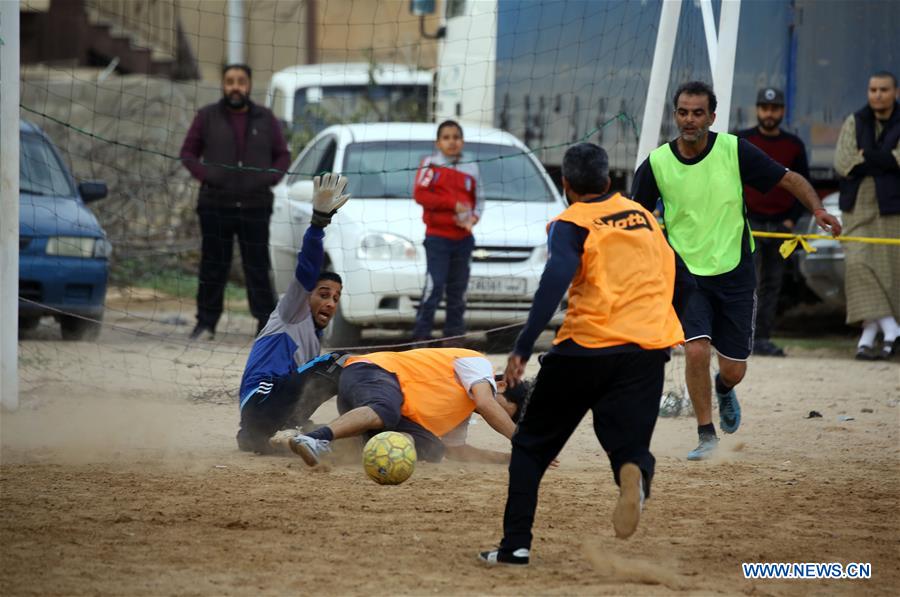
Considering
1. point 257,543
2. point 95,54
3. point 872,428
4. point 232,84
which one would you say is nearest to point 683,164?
point 872,428

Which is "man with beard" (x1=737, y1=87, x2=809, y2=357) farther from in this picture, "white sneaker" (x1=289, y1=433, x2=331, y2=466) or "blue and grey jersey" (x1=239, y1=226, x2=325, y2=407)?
"white sneaker" (x1=289, y1=433, x2=331, y2=466)

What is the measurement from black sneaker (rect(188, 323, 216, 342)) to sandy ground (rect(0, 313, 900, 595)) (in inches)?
83.5

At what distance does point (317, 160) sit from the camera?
1369 centimetres

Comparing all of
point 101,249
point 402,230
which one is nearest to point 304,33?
point 101,249

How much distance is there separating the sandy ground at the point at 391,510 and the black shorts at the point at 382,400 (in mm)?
132

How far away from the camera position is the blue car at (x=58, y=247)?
12125mm

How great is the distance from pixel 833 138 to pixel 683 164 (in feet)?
23.8

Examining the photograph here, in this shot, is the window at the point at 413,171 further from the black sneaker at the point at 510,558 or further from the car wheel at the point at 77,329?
the black sneaker at the point at 510,558

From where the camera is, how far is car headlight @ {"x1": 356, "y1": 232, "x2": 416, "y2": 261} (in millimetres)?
11914

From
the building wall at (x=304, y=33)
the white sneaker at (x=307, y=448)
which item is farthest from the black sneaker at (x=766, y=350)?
the building wall at (x=304, y=33)

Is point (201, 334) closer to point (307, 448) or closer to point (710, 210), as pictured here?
point (307, 448)

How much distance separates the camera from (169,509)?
643 cm

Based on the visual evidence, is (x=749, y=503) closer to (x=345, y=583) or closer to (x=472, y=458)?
(x=472, y=458)

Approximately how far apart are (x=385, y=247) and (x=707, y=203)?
15.9ft
